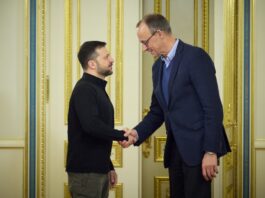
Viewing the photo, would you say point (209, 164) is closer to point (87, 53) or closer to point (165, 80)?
point (165, 80)

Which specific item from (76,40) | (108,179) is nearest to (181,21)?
(76,40)

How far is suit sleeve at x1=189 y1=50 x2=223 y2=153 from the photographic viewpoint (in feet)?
5.89

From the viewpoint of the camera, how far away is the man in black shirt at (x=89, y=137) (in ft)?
6.83

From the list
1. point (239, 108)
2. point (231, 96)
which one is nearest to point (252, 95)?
point (239, 108)

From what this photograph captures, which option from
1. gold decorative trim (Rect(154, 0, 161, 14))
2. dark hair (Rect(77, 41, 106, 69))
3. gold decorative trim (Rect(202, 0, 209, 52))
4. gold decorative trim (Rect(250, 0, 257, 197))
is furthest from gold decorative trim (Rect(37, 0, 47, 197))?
gold decorative trim (Rect(250, 0, 257, 197))

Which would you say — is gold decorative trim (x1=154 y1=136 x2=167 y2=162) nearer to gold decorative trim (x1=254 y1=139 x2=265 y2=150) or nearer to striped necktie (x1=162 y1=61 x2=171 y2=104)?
gold decorative trim (x1=254 y1=139 x2=265 y2=150)

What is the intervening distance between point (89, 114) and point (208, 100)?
60 centimetres

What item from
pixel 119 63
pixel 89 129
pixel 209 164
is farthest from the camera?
pixel 119 63

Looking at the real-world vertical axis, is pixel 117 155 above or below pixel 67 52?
below

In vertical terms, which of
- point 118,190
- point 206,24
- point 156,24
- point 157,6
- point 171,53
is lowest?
point 118,190

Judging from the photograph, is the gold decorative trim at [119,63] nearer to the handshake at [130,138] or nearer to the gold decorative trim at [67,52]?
the gold decorative trim at [67,52]

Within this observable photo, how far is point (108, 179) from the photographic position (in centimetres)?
228

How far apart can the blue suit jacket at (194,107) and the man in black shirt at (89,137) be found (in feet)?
1.24

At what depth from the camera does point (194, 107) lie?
6.10 feet
